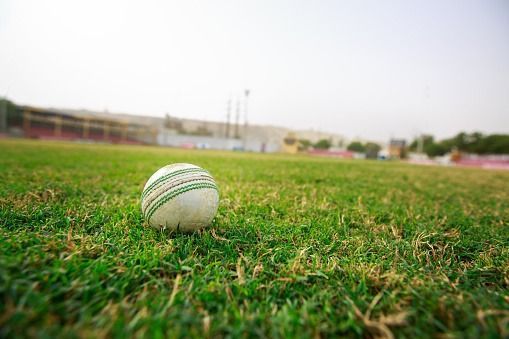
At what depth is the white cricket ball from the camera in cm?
197

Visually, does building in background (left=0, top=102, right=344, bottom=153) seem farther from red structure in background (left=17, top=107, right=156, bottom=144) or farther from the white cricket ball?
the white cricket ball

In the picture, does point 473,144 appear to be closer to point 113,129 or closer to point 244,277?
point 113,129

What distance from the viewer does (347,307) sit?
1.25 metres

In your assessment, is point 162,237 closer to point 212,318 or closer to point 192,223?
point 192,223

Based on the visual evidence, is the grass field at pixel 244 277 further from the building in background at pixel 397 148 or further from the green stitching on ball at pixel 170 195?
the building in background at pixel 397 148

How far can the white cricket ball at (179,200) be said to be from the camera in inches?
77.4

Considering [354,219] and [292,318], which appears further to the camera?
[354,219]

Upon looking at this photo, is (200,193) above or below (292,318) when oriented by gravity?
above

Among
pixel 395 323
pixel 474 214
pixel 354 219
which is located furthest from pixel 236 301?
pixel 474 214

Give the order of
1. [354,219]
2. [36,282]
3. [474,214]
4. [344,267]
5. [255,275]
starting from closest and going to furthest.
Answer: [36,282], [255,275], [344,267], [354,219], [474,214]

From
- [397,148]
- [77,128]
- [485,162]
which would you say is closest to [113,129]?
[77,128]

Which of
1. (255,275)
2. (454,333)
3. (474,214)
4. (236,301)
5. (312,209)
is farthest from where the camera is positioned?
(474,214)

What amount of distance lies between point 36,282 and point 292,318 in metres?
1.03

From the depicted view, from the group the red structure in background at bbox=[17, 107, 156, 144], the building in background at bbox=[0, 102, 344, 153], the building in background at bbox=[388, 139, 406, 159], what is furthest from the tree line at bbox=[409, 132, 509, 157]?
the red structure in background at bbox=[17, 107, 156, 144]
